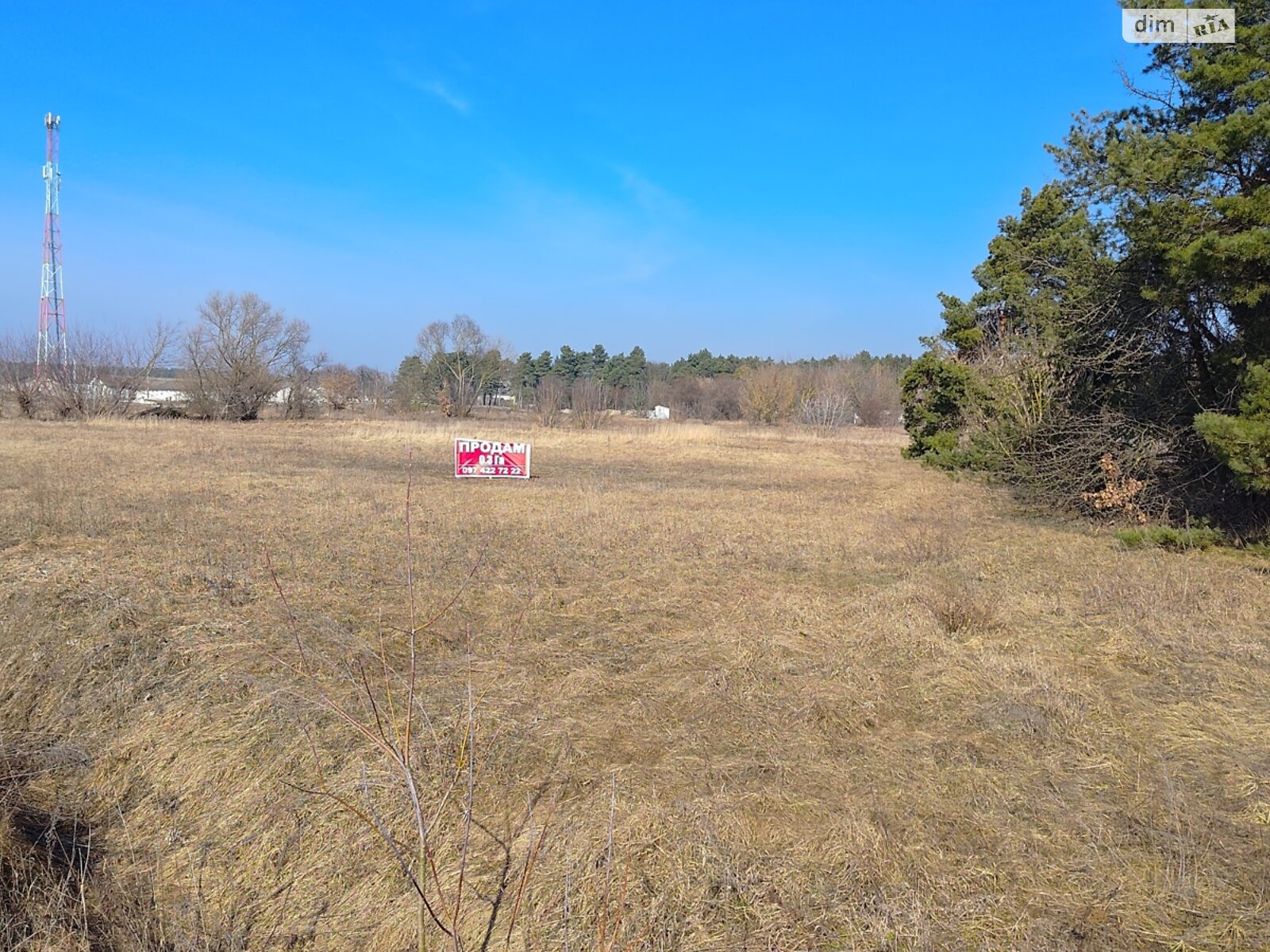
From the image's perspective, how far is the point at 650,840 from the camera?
3.00 metres

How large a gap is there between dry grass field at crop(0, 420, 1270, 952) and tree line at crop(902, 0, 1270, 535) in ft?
5.98

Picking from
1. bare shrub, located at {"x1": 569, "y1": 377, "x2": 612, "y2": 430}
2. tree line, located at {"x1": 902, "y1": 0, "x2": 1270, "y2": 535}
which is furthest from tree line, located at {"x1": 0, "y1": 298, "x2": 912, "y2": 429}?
tree line, located at {"x1": 902, "y1": 0, "x2": 1270, "y2": 535}

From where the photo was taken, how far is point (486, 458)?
50.1 feet

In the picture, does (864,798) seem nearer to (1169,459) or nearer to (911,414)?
(1169,459)

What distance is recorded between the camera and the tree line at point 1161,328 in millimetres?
6977

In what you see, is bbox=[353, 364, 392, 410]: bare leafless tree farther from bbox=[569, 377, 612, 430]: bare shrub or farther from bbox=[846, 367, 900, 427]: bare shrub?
bbox=[846, 367, 900, 427]: bare shrub

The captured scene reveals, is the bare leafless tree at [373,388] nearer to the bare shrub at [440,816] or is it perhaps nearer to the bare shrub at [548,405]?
the bare shrub at [548,405]

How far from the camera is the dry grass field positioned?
2.65 m

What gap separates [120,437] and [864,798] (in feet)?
83.0

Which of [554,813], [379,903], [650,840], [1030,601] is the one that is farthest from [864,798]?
[1030,601]

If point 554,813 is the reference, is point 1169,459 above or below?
above

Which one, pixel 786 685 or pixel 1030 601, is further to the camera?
pixel 1030 601

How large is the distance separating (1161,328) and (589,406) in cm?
2851

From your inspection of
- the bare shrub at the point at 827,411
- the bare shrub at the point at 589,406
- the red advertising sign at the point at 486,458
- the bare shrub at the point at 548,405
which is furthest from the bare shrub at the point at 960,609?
the bare shrub at the point at 827,411
